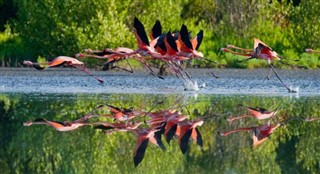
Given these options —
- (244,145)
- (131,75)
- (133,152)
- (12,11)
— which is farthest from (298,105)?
(12,11)

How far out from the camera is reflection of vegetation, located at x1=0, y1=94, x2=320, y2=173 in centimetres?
638

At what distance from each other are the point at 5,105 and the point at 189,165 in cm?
551

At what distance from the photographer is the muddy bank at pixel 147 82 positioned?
15109 millimetres

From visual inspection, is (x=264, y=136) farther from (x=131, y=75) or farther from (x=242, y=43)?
(x=242, y=43)

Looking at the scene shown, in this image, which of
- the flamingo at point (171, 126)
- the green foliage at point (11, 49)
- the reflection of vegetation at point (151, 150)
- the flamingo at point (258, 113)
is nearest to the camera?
the reflection of vegetation at point (151, 150)

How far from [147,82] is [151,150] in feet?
36.1

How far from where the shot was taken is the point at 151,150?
23.7ft

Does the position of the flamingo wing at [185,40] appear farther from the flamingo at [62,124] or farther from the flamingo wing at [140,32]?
the flamingo at [62,124]

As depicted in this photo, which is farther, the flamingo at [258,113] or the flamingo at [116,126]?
the flamingo at [258,113]

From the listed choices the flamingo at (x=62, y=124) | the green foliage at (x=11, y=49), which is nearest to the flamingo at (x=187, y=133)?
the flamingo at (x=62, y=124)

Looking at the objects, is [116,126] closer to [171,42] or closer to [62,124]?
[62,124]

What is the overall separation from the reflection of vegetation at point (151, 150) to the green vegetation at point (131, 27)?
12824mm

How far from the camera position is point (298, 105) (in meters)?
11.7

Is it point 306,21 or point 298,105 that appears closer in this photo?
point 298,105
